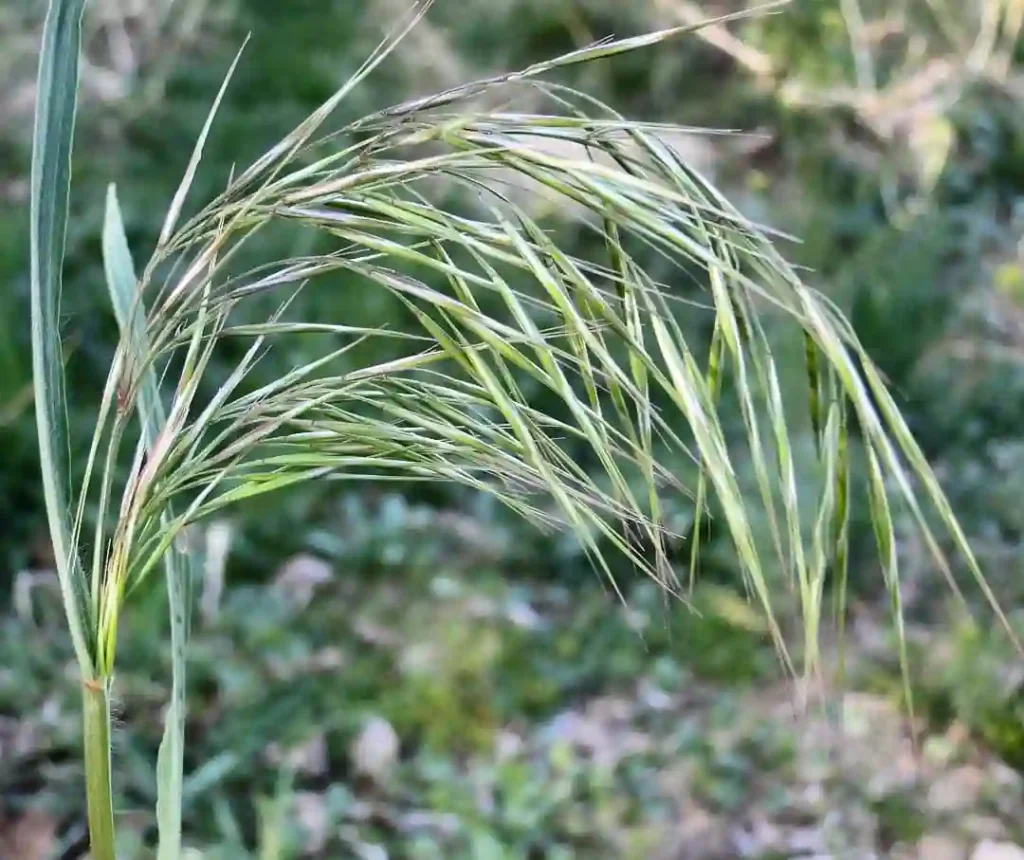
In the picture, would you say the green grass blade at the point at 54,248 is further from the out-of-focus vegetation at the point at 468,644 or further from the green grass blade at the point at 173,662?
the out-of-focus vegetation at the point at 468,644

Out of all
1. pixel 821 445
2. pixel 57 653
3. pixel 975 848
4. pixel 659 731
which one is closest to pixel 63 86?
pixel 821 445

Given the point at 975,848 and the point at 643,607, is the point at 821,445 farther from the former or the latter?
the point at 643,607

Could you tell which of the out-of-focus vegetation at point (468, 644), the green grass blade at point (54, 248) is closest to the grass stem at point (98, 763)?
the green grass blade at point (54, 248)

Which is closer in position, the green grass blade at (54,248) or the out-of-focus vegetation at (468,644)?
the green grass blade at (54,248)

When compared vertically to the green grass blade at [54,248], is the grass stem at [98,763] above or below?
below

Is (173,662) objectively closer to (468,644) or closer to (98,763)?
(98,763)
